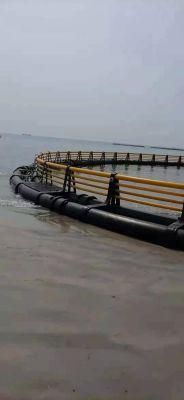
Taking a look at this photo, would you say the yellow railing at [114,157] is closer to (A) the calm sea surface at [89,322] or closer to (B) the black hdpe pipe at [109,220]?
(B) the black hdpe pipe at [109,220]

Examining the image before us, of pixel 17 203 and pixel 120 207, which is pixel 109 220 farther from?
pixel 17 203

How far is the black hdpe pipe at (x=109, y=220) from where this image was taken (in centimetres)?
803

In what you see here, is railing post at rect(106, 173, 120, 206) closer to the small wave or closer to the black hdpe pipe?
the black hdpe pipe

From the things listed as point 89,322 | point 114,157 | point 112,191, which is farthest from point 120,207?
point 114,157

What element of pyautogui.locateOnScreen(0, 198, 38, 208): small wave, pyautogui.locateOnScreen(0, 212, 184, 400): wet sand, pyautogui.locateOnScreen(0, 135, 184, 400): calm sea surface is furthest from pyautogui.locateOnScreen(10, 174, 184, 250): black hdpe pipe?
pyautogui.locateOnScreen(0, 212, 184, 400): wet sand

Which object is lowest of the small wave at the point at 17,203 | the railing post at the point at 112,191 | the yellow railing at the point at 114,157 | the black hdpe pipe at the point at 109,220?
the yellow railing at the point at 114,157

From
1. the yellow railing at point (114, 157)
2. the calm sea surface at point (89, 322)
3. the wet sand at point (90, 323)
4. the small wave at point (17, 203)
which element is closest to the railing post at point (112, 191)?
the small wave at point (17, 203)

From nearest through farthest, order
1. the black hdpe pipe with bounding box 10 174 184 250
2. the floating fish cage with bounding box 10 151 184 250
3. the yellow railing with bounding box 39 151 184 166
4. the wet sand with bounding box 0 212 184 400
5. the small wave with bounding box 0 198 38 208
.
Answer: the wet sand with bounding box 0 212 184 400 < the black hdpe pipe with bounding box 10 174 184 250 < the floating fish cage with bounding box 10 151 184 250 < the small wave with bounding box 0 198 38 208 < the yellow railing with bounding box 39 151 184 166

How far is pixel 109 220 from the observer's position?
31.2ft

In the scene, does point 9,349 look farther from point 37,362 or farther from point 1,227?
point 1,227

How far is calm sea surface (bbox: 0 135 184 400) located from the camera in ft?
10.6

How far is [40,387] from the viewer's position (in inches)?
124

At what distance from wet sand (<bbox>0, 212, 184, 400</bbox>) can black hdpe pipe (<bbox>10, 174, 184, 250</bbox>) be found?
2.11ft

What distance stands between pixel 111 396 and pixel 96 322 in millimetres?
1240
